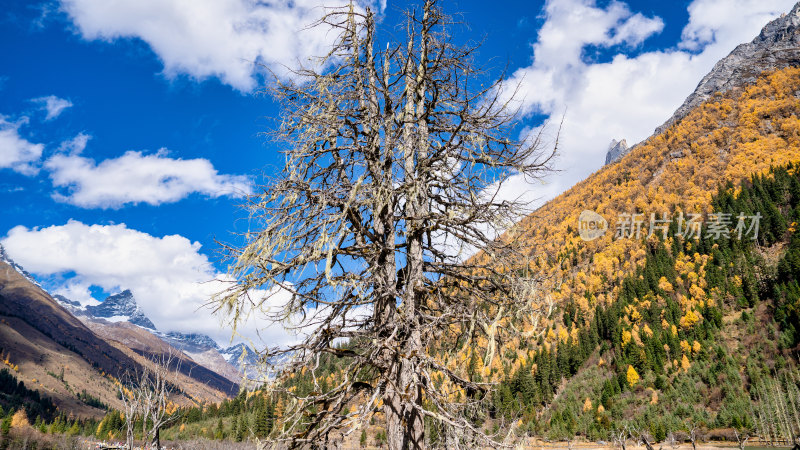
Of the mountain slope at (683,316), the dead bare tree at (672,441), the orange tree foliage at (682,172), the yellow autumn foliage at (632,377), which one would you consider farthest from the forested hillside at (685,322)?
the dead bare tree at (672,441)

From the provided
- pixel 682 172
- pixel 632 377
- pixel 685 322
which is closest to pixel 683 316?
pixel 685 322

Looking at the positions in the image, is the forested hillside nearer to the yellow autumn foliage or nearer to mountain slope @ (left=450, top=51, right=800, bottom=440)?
the yellow autumn foliage

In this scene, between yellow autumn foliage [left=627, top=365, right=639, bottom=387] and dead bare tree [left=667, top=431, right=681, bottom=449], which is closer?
dead bare tree [left=667, top=431, right=681, bottom=449]

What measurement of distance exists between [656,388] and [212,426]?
8618cm

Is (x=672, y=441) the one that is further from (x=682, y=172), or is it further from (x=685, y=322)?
(x=682, y=172)

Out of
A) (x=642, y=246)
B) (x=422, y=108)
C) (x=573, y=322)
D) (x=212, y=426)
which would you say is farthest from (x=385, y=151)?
(x=642, y=246)

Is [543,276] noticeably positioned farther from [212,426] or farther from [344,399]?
[212,426]

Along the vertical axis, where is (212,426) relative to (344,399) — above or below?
below

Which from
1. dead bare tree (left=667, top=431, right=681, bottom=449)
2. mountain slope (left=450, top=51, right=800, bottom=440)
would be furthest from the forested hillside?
dead bare tree (left=667, top=431, right=681, bottom=449)

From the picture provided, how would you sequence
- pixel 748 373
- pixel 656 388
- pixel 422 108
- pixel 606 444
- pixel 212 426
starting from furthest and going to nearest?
pixel 212 426 → pixel 656 388 → pixel 748 373 → pixel 606 444 → pixel 422 108

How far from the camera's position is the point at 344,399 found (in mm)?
4367

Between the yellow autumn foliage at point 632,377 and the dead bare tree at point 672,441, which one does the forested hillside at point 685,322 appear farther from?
the dead bare tree at point 672,441

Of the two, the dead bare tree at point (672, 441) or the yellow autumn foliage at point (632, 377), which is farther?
the yellow autumn foliage at point (632, 377)

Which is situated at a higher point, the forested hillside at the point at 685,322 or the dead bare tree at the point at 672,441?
the forested hillside at the point at 685,322
